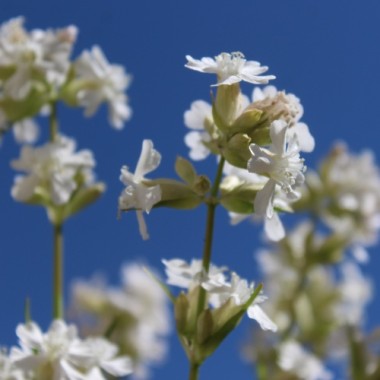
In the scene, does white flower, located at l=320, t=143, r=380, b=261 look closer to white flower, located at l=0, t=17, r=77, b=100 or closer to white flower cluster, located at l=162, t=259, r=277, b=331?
white flower, located at l=0, t=17, r=77, b=100

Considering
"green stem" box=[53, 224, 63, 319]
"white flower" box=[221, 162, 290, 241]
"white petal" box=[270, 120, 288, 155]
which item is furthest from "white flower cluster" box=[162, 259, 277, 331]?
"green stem" box=[53, 224, 63, 319]

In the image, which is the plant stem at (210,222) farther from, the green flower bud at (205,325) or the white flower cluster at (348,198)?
the white flower cluster at (348,198)

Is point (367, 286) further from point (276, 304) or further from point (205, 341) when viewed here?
point (205, 341)

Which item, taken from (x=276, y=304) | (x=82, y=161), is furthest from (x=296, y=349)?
(x=82, y=161)

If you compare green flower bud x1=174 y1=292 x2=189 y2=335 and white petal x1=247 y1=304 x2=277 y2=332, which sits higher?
green flower bud x1=174 y1=292 x2=189 y2=335

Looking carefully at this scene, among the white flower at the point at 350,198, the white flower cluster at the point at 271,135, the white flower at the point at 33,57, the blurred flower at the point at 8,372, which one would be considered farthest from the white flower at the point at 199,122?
the white flower at the point at 350,198

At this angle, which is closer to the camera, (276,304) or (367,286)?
(276,304)

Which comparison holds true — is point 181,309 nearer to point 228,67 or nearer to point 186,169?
point 186,169
